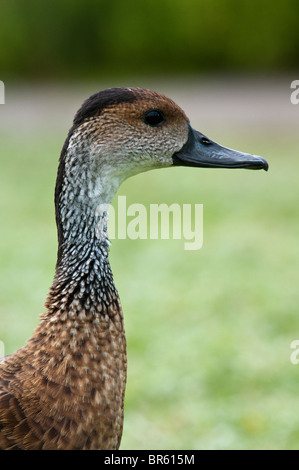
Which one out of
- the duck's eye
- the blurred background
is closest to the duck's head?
the duck's eye

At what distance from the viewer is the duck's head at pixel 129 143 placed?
2.38 metres

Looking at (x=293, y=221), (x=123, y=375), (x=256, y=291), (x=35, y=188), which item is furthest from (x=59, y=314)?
(x=35, y=188)

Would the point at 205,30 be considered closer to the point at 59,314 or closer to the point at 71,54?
the point at 71,54

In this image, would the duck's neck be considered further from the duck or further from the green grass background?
the green grass background

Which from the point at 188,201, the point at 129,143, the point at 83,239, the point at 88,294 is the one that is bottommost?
the point at 88,294

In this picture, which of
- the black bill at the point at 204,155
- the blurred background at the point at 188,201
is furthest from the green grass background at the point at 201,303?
the black bill at the point at 204,155

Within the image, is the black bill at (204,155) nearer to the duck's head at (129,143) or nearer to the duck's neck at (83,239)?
the duck's head at (129,143)

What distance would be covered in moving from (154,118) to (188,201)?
4.62 meters

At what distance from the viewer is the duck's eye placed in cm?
252

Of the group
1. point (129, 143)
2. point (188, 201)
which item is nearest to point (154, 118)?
point (129, 143)

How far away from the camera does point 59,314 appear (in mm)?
2344

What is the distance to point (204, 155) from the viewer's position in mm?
2600

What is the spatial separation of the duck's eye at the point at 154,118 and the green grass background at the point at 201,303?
1.60 m

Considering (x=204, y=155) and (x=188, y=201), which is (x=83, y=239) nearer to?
(x=204, y=155)
